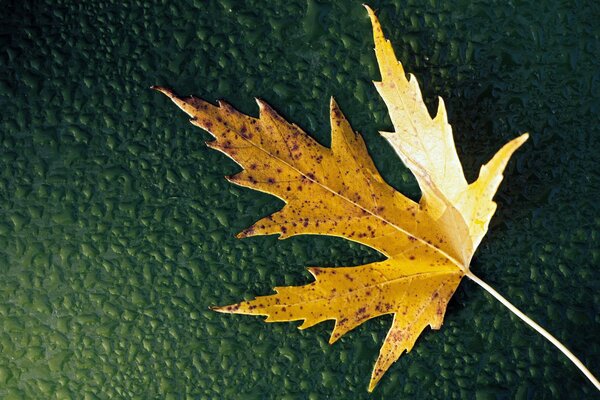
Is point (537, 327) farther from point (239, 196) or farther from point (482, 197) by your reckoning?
point (239, 196)

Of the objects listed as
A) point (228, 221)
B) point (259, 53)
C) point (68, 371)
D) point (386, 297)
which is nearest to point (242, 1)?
point (259, 53)

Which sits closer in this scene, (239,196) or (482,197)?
(482,197)

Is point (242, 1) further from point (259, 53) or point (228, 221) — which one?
point (228, 221)

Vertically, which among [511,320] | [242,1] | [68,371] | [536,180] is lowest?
[68,371]

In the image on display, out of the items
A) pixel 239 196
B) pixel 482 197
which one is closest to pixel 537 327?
pixel 482 197

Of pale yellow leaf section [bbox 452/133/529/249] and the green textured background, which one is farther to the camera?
the green textured background

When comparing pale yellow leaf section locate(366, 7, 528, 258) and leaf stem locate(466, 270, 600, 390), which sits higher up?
pale yellow leaf section locate(366, 7, 528, 258)
